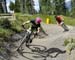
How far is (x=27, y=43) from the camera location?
15406mm

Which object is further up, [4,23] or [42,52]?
[4,23]

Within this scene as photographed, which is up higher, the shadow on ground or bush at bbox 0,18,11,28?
bush at bbox 0,18,11,28

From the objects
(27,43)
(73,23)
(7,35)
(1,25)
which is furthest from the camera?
(73,23)

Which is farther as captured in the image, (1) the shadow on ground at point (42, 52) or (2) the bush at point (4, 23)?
(2) the bush at point (4, 23)

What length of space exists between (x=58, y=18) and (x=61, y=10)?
60505mm

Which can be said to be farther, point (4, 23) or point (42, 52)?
point (4, 23)

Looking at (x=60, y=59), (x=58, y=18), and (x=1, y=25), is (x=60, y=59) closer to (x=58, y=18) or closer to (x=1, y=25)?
(x=1, y=25)

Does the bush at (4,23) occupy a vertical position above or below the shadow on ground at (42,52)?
above

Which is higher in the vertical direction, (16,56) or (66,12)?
(16,56)

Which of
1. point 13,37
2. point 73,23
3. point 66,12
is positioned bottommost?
point 66,12

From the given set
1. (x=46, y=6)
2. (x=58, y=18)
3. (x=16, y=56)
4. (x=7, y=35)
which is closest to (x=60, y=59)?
(x=16, y=56)

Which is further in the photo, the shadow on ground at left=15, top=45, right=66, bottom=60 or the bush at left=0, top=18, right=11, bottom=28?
the bush at left=0, top=18, right=11, bottom=28

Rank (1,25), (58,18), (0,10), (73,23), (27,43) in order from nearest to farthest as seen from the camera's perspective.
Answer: (27,43), (1,25), (58,18), (73,23), (0,10)

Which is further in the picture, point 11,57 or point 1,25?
point 1,25
